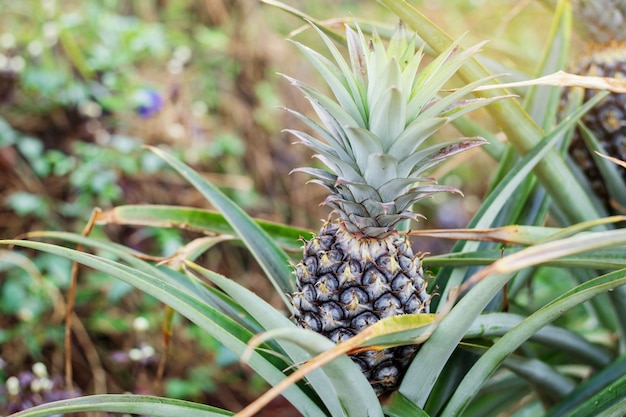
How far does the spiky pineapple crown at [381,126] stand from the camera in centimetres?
78

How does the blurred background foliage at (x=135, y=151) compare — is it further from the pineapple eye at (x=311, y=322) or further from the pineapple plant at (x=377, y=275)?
the pineapple eye at (x=311, y=322)

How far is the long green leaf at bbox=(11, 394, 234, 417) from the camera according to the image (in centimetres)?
72

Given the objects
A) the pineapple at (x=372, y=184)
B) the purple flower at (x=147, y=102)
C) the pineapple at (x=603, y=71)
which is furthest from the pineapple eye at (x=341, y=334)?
the purple flower at (x=147, y=102)

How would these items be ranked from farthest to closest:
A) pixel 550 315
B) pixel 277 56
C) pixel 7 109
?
1. pixel 277 56
2. pixel 7 109
3. pixel 550 315

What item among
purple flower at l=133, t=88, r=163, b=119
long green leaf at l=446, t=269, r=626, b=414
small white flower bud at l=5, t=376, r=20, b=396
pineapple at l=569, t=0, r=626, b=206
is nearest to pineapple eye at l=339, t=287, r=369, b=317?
long green leaf at l=446, t=269, r=626, b=414

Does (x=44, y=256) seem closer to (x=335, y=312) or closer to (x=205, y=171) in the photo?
(x=205, y=171)

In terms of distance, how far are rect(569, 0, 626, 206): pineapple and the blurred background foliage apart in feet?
0.66

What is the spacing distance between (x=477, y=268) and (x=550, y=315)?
0.84 ft

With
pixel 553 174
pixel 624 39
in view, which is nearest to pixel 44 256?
pixel 553 174

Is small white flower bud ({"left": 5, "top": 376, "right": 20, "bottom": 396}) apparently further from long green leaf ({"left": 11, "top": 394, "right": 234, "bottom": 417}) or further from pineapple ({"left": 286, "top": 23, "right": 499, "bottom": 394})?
pineapple ({"left": 286, "top": 23, "right": 499, "bottom": 394})

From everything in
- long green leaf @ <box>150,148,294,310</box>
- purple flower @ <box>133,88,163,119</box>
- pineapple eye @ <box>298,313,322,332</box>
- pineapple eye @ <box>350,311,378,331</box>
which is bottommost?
pineapple eye @ <box>350,311,378,331</box>

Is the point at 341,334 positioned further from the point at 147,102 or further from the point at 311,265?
the point at 147,102

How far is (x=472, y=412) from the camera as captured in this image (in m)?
1.38

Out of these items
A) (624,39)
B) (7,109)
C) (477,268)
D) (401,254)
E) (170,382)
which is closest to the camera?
(401,254)
